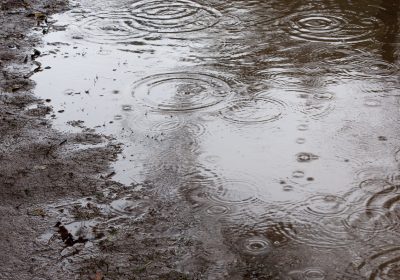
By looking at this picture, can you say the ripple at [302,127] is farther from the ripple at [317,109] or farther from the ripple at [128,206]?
the ripple at [128,206]

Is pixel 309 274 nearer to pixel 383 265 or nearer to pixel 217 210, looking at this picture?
pixel 383 265

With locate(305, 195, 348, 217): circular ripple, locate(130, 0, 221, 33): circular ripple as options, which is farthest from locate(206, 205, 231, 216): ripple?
locate(130, 0, 221, 33): circular ripple

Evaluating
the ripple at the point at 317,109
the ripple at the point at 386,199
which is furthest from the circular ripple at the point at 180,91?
the ripple at the point at 386,199

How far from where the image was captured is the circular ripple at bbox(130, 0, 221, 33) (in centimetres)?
905

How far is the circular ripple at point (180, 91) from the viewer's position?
6.84m

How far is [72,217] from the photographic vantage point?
5.08 metres

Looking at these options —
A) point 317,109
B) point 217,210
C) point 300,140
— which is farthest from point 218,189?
point 317,109

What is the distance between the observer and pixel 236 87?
7.18 metres

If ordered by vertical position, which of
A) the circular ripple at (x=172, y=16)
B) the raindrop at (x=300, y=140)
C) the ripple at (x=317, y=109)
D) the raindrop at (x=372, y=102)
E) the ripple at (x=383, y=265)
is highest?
the circular ripple at (x=172, y=16)

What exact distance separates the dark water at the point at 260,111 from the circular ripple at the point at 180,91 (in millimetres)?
21

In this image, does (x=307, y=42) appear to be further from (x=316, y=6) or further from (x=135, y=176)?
(x=135, y=176)

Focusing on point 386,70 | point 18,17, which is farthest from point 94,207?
point 18,17

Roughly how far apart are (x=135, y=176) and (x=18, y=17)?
532 centimetres

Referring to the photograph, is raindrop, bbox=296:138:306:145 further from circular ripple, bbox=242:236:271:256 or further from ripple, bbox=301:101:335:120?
circular ripple, bbox=242:236:271:256
